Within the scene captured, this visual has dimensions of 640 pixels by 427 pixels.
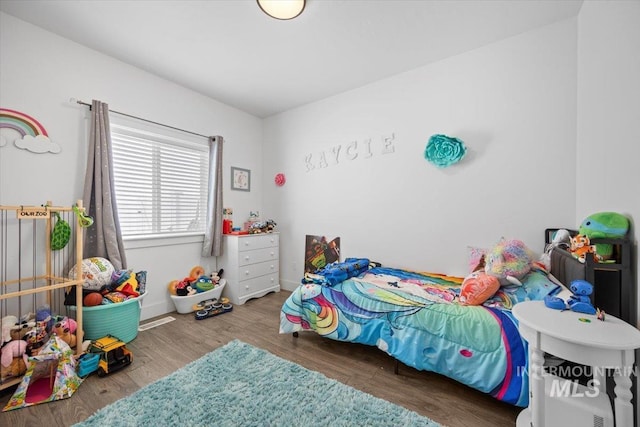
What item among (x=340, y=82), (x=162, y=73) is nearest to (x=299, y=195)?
(x=340, y=82)

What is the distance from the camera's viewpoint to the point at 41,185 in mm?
2096

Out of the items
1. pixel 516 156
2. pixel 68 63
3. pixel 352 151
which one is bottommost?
pixel 516 156

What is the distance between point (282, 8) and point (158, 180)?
2248 millimetres

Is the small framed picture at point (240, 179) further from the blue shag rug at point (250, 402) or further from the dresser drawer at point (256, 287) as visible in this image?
the blue shag rug at point (250, 402)

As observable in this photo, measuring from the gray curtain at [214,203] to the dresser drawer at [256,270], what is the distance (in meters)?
0.40

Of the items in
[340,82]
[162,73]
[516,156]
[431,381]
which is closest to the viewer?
[431,381]

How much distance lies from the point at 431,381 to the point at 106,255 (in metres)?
2.97

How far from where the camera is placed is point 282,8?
1838 mm

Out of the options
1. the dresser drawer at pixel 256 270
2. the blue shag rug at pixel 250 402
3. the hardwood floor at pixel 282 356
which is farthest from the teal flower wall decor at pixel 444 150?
the dresser drawer at pixel 256 270

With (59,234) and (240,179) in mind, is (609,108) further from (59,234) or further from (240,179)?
(59,234)

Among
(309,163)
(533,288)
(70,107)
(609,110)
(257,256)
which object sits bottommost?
(257,256)

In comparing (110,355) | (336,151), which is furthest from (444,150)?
(110,355)

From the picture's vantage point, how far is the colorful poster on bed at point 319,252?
3.34 m

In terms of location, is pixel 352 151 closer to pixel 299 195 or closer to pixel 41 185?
pixel 299 195
